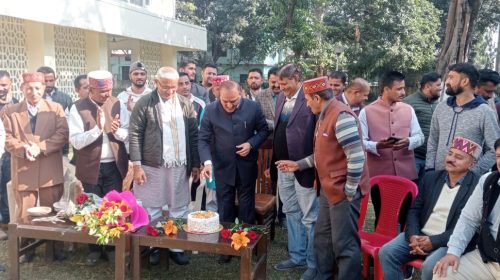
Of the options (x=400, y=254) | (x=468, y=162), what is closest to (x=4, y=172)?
(x=400, y=254)

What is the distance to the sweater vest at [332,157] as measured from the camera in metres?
3.16

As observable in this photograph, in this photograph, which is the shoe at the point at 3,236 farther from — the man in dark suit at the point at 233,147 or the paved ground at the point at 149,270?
the man in dark suit at the point at 233,147

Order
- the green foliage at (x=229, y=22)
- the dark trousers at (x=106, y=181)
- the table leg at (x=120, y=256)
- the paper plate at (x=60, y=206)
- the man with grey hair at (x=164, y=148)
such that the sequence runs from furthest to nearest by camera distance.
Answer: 1. the green foliage at (x=229, y=22)
2. the dark trousers at (x=106, y=181)
3. the man with grey hair at (x=164, y=148)
4. the paper plate at (x=60, y=206)
5. the table leg at (x=120, y=256)

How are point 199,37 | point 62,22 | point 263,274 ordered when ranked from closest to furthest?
point 263,274 < point 62,22 < point 199,37

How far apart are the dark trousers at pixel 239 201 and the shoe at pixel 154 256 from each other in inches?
28.0

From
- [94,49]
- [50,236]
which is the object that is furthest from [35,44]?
[50,236]

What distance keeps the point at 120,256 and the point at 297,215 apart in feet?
5.28

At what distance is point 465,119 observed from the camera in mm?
3740

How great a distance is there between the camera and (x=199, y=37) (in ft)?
56.0

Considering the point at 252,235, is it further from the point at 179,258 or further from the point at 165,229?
the point at 179,258

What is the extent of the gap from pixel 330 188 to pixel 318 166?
0.68ft

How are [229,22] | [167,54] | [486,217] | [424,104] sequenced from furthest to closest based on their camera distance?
1. [229,22]
2. [167,54]
3. [424,104]
4. [486,217]

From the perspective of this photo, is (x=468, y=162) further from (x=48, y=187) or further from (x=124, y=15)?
(x=124, y=15)

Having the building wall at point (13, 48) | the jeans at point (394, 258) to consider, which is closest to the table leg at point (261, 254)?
the jeans at point (394, 258)
